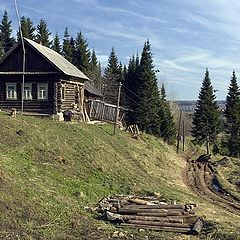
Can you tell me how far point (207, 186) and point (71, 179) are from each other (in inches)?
506

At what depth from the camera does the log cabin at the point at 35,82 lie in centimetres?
3653

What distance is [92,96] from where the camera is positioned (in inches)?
2045

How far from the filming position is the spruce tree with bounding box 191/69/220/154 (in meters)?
63.5

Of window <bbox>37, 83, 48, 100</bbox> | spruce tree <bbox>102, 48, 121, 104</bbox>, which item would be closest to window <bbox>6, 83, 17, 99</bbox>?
window <bbox>37, 83, 48, 100</bbox>

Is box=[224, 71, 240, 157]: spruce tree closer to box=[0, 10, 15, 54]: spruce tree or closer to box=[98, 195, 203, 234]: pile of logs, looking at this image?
box=[0, 10, 15, 54]: spruce tree

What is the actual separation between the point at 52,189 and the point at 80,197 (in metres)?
1.34

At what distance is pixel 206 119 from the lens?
63.5 m

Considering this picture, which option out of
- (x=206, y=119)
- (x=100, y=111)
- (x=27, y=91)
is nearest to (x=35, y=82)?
(x=27, y=91)

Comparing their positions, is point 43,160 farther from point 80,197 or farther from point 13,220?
point 13,220

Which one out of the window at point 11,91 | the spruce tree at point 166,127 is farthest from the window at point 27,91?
the spruce tree at point 166,127

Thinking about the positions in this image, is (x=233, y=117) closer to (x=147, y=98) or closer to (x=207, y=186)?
(x=147, y=98)

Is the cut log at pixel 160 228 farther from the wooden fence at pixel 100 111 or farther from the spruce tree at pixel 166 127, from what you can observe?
the spruce tree at pixel 166 127

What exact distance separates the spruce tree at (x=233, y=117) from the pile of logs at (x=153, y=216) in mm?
44624

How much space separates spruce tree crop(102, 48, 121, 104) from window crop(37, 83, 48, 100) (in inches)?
1294
